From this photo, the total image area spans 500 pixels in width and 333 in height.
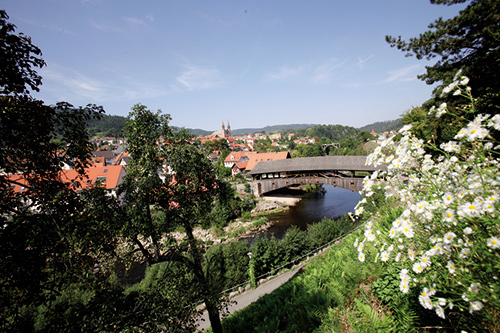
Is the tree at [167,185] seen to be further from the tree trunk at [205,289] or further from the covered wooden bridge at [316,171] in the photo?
the covered wooden bridge at [316,171]

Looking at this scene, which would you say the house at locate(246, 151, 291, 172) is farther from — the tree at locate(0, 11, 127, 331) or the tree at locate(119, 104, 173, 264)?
the tree at locate(0, 11, 127, 331)

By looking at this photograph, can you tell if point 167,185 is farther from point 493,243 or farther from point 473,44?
point 473,44

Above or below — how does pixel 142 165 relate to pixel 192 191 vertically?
above

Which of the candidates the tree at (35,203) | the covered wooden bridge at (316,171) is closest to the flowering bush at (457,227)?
the tree at (35,203)

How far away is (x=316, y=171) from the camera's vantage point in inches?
1009

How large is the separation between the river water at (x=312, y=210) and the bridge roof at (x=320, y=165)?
4.62 metres

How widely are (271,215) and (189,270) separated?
21086 mm

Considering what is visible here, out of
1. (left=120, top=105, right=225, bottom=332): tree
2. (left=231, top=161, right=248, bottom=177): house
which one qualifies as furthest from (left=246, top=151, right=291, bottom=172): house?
(left=120, top=105, right=225, bottom=332): tree

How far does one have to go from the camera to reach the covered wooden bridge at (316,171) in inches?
864

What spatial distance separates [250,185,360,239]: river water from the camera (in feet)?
72.5

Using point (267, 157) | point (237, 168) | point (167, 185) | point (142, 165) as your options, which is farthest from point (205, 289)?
point (237, 168)

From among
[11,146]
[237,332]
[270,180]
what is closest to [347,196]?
[270,180]

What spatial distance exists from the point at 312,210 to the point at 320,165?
5812mm

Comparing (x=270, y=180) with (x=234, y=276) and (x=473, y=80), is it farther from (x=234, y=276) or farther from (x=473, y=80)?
(x=473, y=80)
